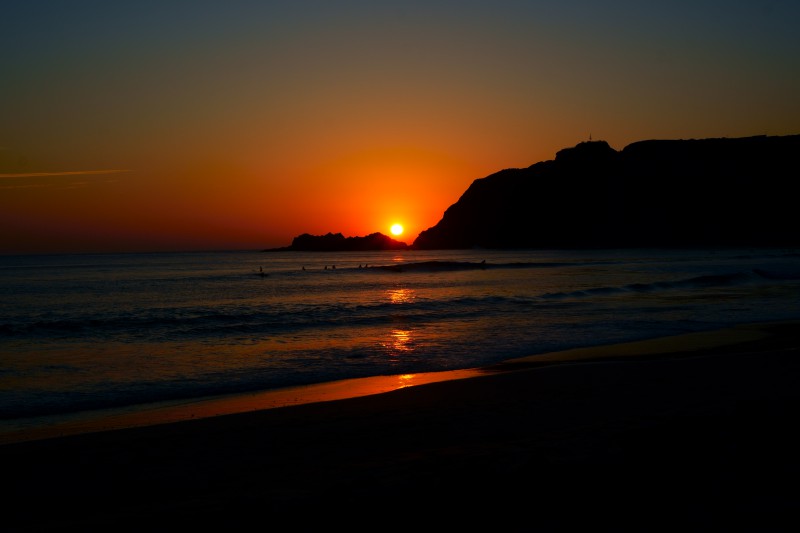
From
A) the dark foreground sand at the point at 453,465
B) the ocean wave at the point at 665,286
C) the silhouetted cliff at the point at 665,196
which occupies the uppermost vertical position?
the silhouetted cliff at the point at 665,196

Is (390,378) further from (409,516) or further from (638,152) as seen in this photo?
(638,152)

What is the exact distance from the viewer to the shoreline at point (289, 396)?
9.81 meters

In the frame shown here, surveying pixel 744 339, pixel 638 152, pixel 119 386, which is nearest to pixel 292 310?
pixel 119 386

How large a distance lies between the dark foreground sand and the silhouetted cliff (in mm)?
177914

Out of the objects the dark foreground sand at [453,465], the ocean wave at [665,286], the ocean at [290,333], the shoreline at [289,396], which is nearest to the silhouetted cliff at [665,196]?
the ocean wave at [665,286]

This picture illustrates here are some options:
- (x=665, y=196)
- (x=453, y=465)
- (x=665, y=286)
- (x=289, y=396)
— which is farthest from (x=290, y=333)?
(x=665, y=196)

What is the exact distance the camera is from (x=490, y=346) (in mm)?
17781

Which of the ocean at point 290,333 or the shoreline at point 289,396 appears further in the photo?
the ocean at point 290,333

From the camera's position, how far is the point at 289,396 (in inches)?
467

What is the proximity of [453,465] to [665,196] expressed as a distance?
627ft

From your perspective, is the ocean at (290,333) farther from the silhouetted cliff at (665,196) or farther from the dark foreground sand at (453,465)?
the silhouetted cliff at (665,196)

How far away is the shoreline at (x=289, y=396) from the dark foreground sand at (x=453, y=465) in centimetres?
94

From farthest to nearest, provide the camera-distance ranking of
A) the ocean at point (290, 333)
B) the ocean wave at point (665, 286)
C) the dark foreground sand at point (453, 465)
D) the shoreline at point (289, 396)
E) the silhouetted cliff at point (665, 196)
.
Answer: the silhouetted cliff at point (665, 196)
the ocean wave at point (665, 286)
the ocean at point (290, 333)
the shoreline at point (289, 396)
the dark foreground sand at point (453, 465)

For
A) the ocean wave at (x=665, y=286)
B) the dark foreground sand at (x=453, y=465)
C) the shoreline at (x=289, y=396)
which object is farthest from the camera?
the ocean wave at (x=665, y=286)
